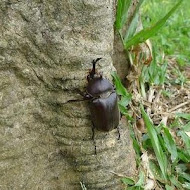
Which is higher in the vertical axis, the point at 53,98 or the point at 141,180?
the point at 53,98

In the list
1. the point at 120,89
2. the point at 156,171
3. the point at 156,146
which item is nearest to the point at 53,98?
the point at 120,89

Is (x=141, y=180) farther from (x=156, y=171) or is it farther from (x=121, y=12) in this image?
(x=121, y=12)

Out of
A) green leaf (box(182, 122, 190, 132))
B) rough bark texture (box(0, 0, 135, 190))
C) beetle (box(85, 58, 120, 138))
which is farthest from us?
green leaf (box(182, 122, 190, 132))

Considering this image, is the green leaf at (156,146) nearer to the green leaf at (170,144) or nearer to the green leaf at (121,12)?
the green leaf at (170,144)

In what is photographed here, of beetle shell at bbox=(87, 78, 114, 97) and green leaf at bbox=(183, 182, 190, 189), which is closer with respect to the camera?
beetle shell at bbox=(87, 78, 114, 97)

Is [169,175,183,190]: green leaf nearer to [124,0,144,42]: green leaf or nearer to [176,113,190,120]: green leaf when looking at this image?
[176,113,190,120]: green leaf

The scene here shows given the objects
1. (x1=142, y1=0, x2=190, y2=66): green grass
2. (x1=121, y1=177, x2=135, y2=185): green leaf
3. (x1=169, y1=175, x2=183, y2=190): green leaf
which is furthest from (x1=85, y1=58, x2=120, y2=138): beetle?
(x1=142, y1=0, x2=190, y2=66): green grass

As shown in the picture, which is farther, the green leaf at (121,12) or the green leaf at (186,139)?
the green leaf at (186,139)

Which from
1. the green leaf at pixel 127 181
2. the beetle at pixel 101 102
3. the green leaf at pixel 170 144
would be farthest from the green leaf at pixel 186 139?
the beetle at pixel 101 102
